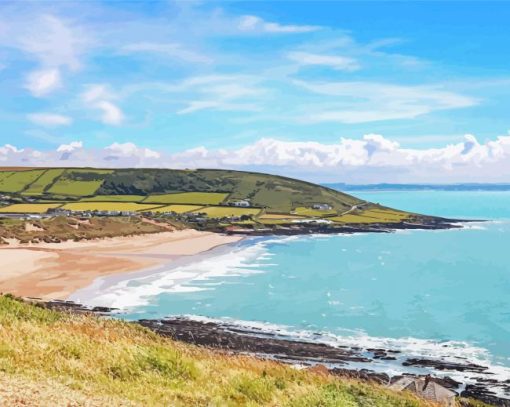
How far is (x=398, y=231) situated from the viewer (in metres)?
Result: 168

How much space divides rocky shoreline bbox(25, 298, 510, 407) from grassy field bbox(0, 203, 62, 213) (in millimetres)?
143140

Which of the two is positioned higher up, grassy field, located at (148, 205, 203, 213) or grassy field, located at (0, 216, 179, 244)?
grassy field, located at (148, 205, 203, 213)

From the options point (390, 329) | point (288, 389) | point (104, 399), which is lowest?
point (390, 329)

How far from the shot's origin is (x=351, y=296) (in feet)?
205

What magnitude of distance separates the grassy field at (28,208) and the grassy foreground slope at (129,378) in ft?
573

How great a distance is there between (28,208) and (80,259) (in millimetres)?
106051

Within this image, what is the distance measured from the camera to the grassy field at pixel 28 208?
173363 mm

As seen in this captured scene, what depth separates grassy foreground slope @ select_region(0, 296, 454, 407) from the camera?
25.2 ft

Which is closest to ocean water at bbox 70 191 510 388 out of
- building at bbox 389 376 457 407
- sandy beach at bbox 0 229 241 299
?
sandy beach at bbox 0 229 241 299

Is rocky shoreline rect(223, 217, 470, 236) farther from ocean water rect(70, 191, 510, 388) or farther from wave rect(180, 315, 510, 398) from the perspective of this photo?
wave rect(180, 315, 510, 398)

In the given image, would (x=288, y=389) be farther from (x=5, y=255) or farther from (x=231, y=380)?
(x=5, y=255)

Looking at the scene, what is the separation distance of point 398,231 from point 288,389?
537 feet

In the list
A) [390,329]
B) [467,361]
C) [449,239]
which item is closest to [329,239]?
[449,239]

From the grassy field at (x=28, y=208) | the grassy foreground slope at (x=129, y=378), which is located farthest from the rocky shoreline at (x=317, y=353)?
the grassy field at (x=28, y=208)
